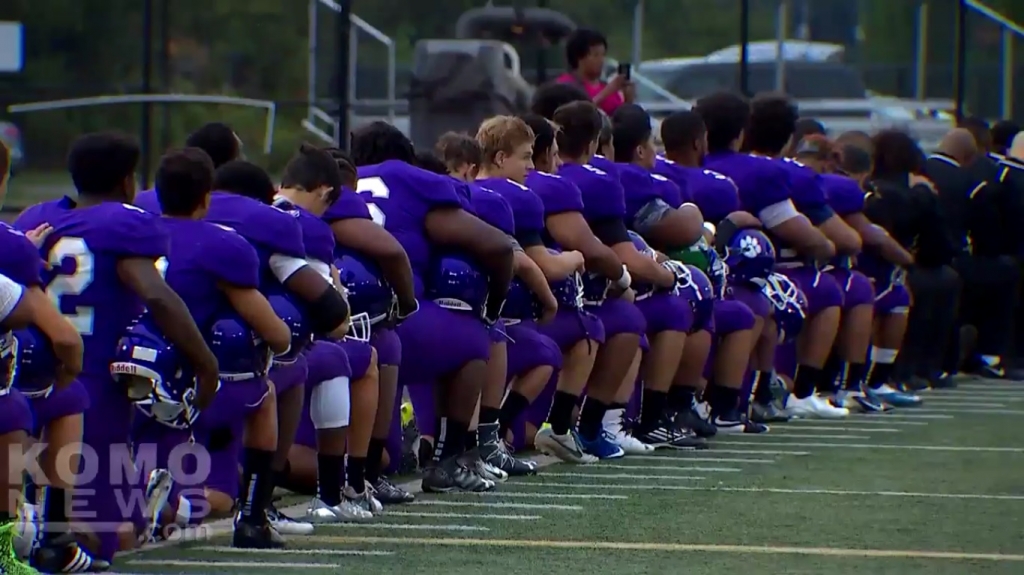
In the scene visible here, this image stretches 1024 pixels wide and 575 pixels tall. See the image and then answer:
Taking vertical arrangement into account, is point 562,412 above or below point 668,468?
above

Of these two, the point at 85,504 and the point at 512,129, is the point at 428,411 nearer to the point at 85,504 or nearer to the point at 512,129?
the point at 512,129

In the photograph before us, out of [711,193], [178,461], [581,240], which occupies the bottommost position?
[178,461]

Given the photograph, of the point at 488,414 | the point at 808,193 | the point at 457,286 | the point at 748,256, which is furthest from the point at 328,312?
the point at 808,193

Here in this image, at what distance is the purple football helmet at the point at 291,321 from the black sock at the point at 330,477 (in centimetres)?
58

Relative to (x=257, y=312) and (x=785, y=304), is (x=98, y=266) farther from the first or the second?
(x=785, y=304)

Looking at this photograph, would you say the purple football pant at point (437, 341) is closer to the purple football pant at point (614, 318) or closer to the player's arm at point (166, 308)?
the purple football pant at point (614, 318)

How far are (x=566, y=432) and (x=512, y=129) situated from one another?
5.47 ft

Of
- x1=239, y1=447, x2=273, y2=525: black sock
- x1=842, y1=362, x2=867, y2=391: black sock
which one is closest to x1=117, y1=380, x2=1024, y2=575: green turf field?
x1=239, y1=447, x2=273, y2=525: black sock

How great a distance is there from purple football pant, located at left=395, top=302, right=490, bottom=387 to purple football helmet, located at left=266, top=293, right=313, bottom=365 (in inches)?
51.6

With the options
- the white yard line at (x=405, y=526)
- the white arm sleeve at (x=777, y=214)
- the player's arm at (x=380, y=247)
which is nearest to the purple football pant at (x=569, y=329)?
the player's arm at (x=380, y=247)

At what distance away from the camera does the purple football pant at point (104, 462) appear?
276 inches

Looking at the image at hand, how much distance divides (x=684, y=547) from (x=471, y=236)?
6.37ft

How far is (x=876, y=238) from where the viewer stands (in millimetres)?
13148

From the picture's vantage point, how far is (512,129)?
955cm
